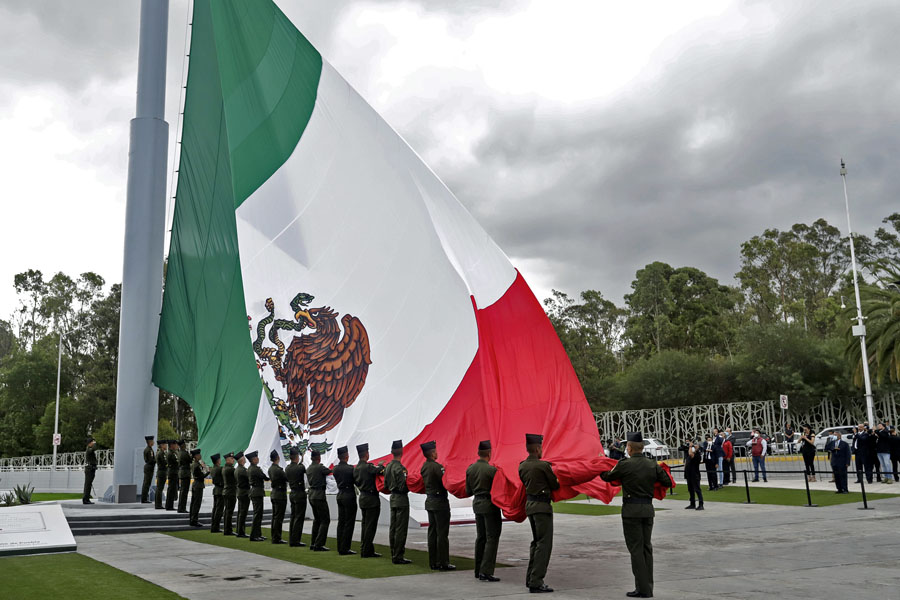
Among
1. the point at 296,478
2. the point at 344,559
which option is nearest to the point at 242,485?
the point at 296,478

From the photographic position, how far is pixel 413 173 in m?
12.7

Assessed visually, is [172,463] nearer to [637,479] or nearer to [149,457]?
[149,457]

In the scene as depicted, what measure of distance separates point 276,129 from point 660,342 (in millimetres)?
53360

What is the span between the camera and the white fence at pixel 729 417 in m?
43.8

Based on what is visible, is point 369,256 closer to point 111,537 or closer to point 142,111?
point 111,537

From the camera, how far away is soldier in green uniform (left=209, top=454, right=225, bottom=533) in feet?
49.7

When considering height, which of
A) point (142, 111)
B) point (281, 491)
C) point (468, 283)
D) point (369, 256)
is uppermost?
point (142, 111)

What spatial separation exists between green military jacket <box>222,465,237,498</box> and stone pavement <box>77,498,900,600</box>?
1251 mm

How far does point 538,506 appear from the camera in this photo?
866 cm

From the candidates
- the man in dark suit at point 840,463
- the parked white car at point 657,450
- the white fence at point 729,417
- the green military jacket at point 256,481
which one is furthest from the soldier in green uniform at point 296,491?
the white fence at point 729,417

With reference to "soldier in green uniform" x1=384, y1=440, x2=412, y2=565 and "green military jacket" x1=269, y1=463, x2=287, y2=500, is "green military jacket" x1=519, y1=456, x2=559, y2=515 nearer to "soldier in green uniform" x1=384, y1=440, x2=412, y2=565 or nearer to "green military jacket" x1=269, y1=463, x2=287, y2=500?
"soldier in green uniform" x1=384, y1=440, x2=412, y2=565

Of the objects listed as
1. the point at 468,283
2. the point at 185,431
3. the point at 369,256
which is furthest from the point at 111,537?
the point at 185,431

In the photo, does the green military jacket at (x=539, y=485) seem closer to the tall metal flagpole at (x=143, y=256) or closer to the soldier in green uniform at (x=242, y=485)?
the soldier in green uniform at (x=242, y=485)

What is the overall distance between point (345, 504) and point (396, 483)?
1626 millimetres
